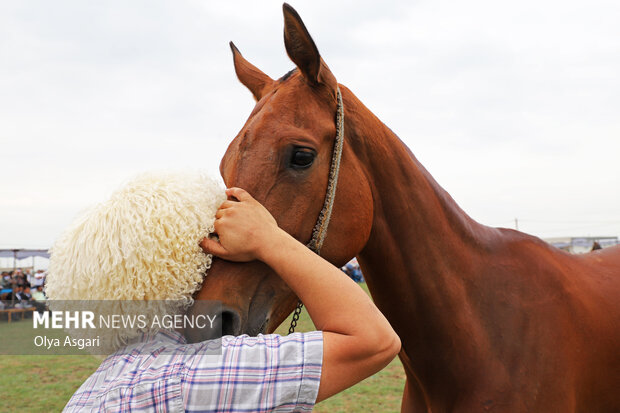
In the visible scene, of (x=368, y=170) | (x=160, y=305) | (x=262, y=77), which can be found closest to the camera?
(x=160, y=305)

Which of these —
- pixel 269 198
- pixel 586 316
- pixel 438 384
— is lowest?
pixel 438 384

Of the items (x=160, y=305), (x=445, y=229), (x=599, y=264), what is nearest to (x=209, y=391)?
(x=160, y=305)

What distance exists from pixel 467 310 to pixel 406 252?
1.34 ft

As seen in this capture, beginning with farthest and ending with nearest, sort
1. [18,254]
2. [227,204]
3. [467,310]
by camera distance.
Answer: [18,254] → [467,310] → [227,204]

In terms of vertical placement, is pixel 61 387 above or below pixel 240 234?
below

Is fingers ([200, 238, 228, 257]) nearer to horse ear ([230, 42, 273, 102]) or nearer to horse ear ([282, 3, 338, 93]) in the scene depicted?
horse ear ([282, 3, 338, 93])

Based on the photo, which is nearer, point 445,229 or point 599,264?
point 445,229

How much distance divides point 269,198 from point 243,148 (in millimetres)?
247

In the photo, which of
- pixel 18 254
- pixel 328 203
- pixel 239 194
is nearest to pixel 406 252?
pixel 328 203

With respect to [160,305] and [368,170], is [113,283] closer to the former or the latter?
[160,305]

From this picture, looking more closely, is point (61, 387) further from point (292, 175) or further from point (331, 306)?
point (331, 306)

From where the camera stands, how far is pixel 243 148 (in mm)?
1877

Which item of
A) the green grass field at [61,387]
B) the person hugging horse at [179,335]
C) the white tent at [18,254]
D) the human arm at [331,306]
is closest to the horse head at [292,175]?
the human arm at [331,306]

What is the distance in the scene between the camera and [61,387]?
8203 mm
